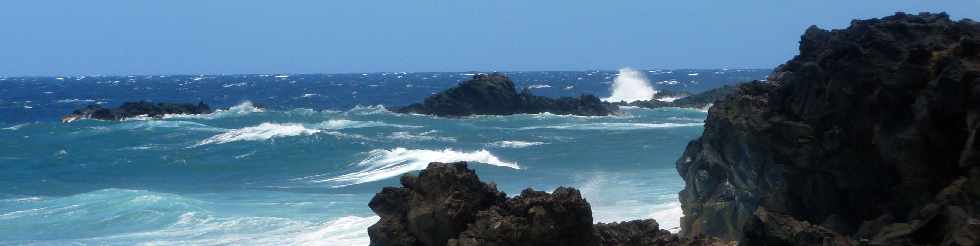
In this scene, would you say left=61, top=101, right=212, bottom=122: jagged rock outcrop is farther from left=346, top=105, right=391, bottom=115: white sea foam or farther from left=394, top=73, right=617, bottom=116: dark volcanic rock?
left=394, top=73, right=617, bottom=116: dark volcanic rock

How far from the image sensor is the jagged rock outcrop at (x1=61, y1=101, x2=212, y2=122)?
174 ft

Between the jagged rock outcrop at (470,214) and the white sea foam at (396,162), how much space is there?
613 inches

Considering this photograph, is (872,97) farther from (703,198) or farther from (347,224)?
(347,224)

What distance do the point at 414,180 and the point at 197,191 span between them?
16631 mm

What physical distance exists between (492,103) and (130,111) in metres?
19.4

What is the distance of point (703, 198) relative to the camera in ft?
44.8

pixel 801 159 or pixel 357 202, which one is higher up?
pixel 801 159

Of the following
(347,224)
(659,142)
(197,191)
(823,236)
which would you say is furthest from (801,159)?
(659,142)

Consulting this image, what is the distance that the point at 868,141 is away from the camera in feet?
30.4

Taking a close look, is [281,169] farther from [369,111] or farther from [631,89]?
[631,89]

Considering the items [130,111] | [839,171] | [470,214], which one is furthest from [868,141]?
[130,111]

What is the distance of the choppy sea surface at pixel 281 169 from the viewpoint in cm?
1727

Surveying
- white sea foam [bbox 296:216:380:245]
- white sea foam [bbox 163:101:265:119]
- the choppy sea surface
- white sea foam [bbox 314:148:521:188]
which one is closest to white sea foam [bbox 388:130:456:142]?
the choppy sea surface

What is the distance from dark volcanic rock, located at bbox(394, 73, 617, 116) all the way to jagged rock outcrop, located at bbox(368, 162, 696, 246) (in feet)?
152
